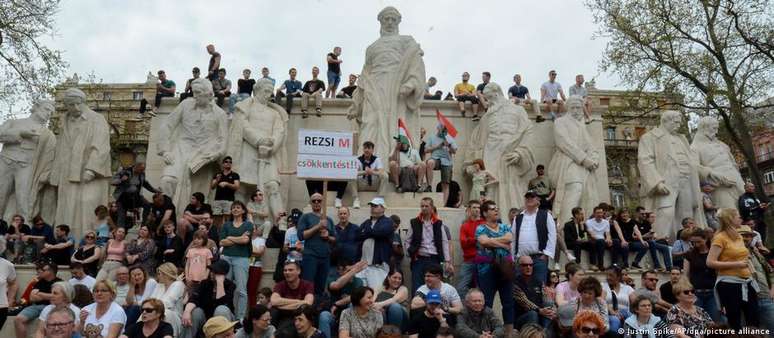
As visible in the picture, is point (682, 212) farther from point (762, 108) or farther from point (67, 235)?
point (67, 235)

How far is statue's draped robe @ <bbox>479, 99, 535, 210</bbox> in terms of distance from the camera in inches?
520

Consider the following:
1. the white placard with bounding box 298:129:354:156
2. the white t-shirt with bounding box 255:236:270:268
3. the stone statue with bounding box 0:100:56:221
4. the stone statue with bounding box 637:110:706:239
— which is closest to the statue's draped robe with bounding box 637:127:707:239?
the stone statue with bounding box 637:110:706:239

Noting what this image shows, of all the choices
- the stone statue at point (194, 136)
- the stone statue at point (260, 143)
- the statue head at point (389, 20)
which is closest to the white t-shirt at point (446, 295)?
the stone statue at point (260, 143)

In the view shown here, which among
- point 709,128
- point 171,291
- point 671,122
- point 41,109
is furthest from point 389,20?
point 709,128

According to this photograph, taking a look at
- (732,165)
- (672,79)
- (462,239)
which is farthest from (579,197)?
(672,79)

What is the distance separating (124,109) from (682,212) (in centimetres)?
2256

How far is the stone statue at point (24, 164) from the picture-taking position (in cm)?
1219

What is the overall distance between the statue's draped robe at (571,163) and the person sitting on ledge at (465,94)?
8.41 ft

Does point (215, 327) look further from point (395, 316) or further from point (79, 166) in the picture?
point (79, 166)

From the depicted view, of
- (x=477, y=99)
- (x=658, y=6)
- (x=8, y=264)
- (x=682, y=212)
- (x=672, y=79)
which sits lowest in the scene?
(x=8, y=264)

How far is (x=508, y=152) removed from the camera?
13.4 meters

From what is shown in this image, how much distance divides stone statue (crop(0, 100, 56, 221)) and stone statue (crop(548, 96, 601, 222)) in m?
10.0

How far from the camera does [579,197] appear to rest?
12844mm

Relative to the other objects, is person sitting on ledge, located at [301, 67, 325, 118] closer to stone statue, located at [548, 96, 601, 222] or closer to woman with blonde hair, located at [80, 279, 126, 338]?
stone statue, located at [548, 96, 601, 222]
